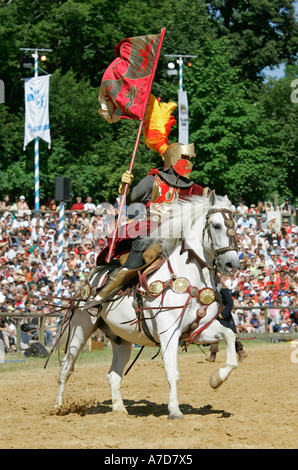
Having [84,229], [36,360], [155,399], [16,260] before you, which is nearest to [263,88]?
[84,229]

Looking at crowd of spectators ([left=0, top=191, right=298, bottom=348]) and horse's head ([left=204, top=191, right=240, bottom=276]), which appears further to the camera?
crowd of spectators ([left=0, top=191, right=298, bottom=348])

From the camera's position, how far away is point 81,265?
22.1 m

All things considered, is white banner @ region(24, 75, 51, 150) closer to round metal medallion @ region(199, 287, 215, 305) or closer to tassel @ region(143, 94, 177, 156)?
tassel @ region(143, 94, 177, 156)

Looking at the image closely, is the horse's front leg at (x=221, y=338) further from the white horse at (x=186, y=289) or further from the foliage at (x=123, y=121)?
the foliage at (x=123, y=121)

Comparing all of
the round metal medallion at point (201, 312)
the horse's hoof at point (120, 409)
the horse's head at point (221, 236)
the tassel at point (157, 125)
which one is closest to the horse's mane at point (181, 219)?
the horse's head at point (221, 236)

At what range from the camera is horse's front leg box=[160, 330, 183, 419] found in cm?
922

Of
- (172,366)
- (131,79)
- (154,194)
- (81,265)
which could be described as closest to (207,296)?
(172,366)

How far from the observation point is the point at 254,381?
13.3 m

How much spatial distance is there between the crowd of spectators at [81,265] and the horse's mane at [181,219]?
30.2ft

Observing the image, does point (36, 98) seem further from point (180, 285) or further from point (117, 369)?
point (180, 285)

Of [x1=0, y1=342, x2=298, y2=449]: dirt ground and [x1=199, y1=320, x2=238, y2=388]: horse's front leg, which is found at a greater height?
[x1=199, y1=320, x2=238, y2=388]: horse's front leg

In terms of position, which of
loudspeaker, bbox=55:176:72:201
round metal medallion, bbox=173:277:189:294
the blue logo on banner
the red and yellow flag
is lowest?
round metal medallion, bbox=173:277:189:294

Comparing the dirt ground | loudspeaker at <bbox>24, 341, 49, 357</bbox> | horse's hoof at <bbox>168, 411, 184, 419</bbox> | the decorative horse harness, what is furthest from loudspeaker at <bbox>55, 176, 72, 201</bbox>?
horse's hoof at <bbox>168, 411, 184, 419</bbox>

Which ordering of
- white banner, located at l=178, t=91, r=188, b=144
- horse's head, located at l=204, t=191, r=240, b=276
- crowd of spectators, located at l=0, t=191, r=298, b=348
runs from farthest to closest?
white banner, located at l=178, t=91, r=188, b=144 → crowd of spectators, located at l=0, t=191, r=298, b=348 → horse's head, located at l=204, t=191, r=240, b=276
